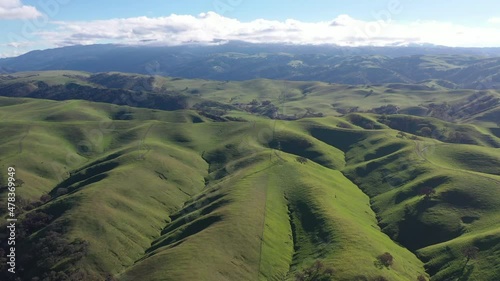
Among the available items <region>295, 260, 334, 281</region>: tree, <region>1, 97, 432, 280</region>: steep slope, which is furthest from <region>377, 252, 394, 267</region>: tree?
<region>295, 260, 334, 281</region>: tree

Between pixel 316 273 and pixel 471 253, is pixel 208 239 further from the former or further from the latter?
pixel 471 253

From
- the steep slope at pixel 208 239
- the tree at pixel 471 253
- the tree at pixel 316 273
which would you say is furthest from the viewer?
the tree at pixel 471 253

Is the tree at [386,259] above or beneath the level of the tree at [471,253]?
beneath

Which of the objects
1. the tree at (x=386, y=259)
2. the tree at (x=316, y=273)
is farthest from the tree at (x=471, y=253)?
the tree at (x=316, y=273)

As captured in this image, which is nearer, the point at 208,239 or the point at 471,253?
the point at 471,253

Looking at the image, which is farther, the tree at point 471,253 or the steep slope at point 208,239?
the tree at point 471,253

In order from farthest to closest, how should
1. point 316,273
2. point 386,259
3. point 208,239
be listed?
point 208,239, point 386,259, point 316,273

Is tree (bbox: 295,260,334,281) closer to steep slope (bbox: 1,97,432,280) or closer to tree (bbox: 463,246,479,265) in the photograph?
steep slope (bbox: 1,97,432,280)

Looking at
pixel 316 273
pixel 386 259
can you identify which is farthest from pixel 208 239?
pixel 386 259

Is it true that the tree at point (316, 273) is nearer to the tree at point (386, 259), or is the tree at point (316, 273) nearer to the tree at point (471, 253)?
the tree at point (386, 259)

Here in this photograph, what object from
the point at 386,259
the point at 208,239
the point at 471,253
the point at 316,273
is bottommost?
the point at 386,259

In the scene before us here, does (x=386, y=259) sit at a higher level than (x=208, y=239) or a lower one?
lower
